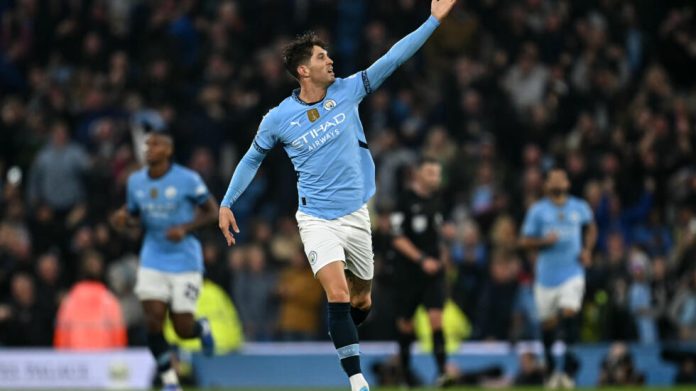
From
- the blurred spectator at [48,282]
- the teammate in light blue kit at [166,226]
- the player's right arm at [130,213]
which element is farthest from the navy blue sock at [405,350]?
the blurred spectator at [48,282]

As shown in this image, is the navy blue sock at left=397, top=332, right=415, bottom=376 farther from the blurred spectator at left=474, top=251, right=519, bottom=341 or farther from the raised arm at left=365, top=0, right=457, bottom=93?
the raised arm at left=365, top=0, right=457, bottom=93

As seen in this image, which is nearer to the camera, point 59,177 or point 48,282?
point 48,282

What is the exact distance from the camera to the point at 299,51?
10625 millimetres

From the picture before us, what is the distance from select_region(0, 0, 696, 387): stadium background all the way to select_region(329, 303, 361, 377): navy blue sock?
23.7 feet

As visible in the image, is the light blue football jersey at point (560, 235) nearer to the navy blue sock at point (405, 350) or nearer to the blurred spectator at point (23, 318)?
the navy blue sock at point (405, 350)

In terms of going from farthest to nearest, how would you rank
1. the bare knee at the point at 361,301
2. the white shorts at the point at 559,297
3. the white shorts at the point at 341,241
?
the white shorts at the point at 559,297 < the bare knee at the point at 361,301 < the white shorts at the point at 341,241

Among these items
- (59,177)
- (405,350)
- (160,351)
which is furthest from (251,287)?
(160,351)

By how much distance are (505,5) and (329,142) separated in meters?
12.4

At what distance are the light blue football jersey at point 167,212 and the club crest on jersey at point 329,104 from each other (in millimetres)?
3277

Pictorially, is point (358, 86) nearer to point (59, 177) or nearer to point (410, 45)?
point (410, 45)

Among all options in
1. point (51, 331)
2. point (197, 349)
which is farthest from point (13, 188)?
point (197, 349)

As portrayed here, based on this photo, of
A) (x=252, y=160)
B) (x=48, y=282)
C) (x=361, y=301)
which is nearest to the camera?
(x=252, y=160)

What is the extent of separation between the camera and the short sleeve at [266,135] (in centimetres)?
1053

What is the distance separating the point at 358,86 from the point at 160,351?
12.7 feet
